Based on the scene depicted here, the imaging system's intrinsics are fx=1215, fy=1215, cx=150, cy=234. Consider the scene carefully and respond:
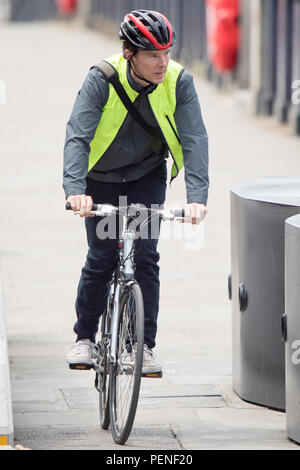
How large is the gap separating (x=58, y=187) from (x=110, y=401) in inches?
326

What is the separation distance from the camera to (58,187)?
43.5 feet

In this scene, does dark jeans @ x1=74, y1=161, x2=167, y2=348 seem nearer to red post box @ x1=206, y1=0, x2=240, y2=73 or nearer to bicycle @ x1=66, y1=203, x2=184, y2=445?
bicycle @ x1=66, y1=203, x2=184, y2=445

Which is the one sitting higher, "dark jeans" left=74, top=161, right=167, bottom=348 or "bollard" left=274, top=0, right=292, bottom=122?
"bollard" left=274, top=0, right=292, bottom=122

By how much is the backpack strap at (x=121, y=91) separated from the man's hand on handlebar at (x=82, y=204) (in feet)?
1.74

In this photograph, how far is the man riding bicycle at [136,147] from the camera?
4984 mm

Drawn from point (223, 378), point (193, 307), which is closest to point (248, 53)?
point (193, 307)

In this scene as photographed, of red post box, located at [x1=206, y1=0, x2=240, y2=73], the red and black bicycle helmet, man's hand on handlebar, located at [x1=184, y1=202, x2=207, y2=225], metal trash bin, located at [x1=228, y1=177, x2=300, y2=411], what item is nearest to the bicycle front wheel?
man's hand on handlebar, located at [x1=184, y1=202, x2=207, y2=225]

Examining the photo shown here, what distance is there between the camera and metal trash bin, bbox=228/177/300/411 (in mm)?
5484

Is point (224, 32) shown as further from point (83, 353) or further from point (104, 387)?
point (104, 387)

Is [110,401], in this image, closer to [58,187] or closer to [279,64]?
[58,187]

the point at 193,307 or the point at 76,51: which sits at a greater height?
the point at 76,51

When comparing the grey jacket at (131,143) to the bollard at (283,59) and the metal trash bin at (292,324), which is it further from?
the bollard at (283,59)

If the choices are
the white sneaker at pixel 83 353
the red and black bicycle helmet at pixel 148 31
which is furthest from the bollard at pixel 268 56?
the red and black bicycle helmet at pixel 148 31

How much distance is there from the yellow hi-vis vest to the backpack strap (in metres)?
0.02
